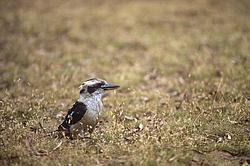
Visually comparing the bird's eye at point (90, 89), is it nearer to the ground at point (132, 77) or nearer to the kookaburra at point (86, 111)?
the kookaburra at point (86, 111)

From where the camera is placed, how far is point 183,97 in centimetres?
1105

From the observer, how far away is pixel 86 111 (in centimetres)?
769

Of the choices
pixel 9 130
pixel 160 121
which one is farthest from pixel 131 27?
pixel 9 130

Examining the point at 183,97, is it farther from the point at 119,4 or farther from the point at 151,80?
the point at 119,4

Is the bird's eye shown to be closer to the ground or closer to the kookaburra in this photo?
the kookaburra

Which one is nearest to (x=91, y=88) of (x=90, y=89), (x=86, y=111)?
(x=90, y=89)

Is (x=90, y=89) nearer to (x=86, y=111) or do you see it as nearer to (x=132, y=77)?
(x=86, y=111)

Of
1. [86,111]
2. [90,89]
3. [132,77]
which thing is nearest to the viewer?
[86,111]

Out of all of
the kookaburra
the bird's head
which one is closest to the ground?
the kookaburra

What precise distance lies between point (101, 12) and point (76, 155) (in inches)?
600

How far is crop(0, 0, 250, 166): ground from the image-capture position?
7.18 m

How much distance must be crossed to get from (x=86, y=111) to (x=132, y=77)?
5.66 m

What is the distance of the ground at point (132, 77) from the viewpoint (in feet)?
23.5

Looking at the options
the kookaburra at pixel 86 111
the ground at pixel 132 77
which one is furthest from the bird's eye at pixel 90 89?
the ground at pixel 132 77
